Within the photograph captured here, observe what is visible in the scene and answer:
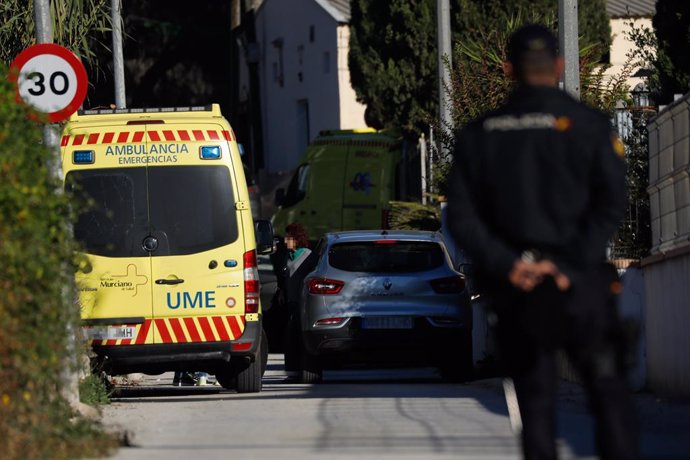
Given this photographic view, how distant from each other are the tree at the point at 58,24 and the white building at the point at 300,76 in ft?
87.4

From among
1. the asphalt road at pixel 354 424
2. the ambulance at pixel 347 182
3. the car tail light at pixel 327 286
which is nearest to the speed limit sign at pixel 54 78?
the asphalt road at pixel 354 424

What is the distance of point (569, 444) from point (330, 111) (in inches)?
1528

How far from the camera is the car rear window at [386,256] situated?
16703 millimetres

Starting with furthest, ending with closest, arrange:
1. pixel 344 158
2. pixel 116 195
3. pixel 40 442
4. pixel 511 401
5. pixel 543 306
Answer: pixel 344 158, pixel 116 195, pixel 511 401, pixel 40 442, pixel 543 306

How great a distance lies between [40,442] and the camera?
8555 mm

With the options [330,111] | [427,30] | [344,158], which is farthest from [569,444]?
[330,111]

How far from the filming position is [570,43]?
1756cm

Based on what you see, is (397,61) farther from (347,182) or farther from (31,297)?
(31,297)

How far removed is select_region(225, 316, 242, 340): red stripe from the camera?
14.4 m

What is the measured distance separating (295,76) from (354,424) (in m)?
41.0

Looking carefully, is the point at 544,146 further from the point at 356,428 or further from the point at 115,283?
the point at 115,283

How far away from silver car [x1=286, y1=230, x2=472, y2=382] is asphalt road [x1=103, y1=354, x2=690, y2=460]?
2.45 feet

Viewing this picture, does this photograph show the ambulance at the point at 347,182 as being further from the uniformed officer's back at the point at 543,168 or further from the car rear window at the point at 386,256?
the uniformed officer's back at the point at 543,168

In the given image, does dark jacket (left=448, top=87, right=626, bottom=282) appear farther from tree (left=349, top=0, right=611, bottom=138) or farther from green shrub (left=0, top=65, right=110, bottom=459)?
tree (left=349, top=0, right=611, bottom=138)
